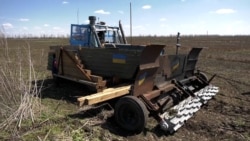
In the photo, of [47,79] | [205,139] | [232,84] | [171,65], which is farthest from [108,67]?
[232,84]

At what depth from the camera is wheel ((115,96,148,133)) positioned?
5.41 metres

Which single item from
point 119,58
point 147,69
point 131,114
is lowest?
point 131,114

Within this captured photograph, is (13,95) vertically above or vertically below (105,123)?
above

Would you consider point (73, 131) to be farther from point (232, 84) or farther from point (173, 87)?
point (232, 84)

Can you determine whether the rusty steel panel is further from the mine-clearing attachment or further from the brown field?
the brown field

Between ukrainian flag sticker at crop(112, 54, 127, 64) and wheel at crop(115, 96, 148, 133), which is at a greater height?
ukrainian flag sticker at crop(112, 54, 127, 64)

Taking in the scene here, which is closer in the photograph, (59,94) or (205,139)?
(205,139)

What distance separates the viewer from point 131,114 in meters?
5.68

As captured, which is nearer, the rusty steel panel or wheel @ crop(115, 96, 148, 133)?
wheel @ crop(115, 96, 148, 133)

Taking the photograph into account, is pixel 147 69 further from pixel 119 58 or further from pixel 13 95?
pixel 13 95

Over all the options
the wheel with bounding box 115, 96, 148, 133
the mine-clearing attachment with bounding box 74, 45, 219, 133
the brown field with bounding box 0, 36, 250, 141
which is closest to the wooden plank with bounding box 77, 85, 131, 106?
the mine-clearing attachment with bounding box 74, 45, 219, 133

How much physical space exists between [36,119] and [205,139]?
3.16 meters

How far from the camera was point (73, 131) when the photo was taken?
511 centimetres

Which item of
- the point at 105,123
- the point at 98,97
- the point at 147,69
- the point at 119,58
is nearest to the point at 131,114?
the point at 105,123
